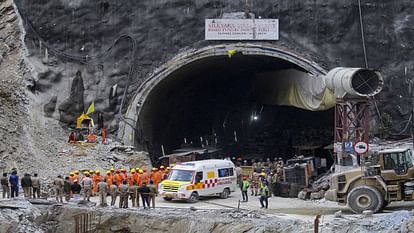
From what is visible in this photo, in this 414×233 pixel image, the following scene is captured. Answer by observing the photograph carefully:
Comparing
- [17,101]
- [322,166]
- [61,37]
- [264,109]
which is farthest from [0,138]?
[264,109]

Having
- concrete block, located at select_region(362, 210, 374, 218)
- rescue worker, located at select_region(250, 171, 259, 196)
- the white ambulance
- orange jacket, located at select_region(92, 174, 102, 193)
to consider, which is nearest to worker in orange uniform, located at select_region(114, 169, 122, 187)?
orange jacket, located at select_region(92, 174, 102, 193)

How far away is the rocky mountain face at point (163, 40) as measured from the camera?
3631 cm

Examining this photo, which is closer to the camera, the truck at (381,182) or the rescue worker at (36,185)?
the truck at (381,182)

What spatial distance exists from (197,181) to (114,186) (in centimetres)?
348

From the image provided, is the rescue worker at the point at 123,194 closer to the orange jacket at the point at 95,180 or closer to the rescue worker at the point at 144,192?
the rescue worker at the point at 144,192

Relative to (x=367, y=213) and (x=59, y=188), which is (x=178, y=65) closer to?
(x=59, y=188)

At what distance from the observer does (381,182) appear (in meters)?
23.9

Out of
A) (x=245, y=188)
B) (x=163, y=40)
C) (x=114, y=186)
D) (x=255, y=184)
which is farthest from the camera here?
(x=163, y=40)

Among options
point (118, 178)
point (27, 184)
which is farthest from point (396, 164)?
point (27, 184)

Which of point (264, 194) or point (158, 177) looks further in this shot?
point (158, 177)

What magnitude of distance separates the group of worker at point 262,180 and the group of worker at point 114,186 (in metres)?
3.50

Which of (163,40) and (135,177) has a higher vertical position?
(163,40)

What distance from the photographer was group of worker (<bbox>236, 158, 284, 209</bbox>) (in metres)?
26.9

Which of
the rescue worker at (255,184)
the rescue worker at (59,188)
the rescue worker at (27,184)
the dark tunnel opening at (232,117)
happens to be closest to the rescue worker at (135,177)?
the rescue worker at (59,188)
